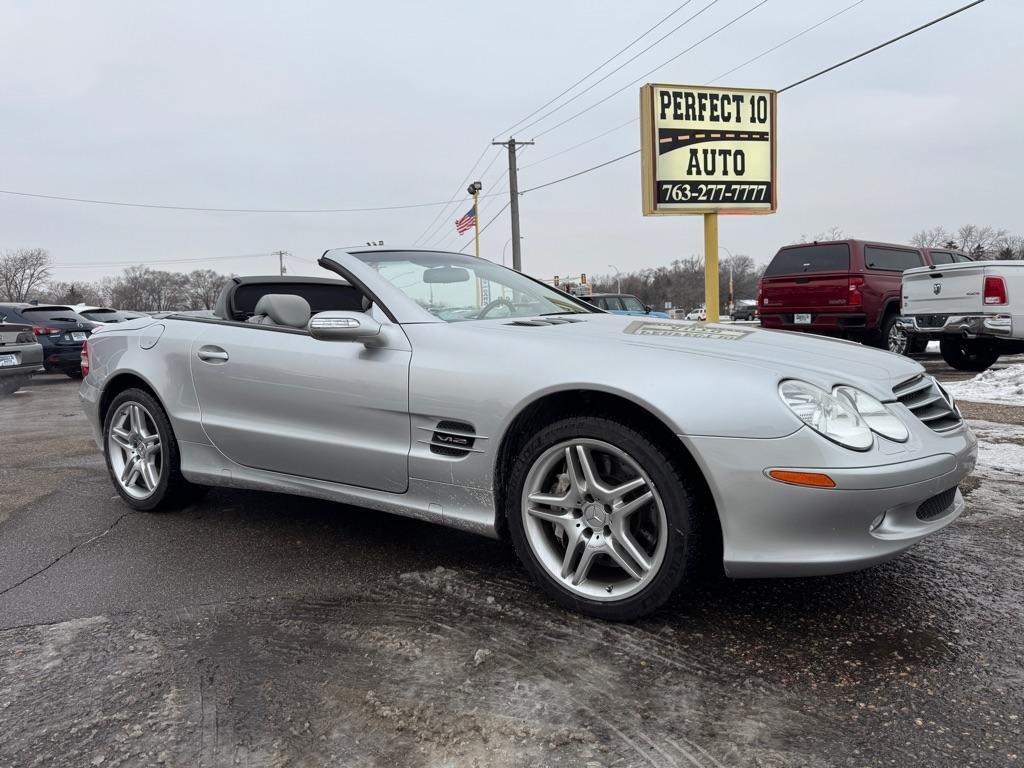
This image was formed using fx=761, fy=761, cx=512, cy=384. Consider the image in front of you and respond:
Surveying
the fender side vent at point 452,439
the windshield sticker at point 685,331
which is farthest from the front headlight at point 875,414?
the fender side vent at point 452,439

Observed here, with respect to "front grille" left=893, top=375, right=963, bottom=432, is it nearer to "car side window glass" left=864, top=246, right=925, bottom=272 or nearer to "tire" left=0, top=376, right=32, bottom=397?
"car side window glass" left=864, top=246, right=925, bottom=272

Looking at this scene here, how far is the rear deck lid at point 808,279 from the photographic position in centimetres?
1189

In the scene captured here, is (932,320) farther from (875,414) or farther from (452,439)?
(452,439)

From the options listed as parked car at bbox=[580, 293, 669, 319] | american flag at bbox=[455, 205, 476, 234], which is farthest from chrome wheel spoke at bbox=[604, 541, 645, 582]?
american flag at bbox=[455, 205, 476, 234]

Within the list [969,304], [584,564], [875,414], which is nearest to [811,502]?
[875,414]

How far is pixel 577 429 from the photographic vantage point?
2584 mm

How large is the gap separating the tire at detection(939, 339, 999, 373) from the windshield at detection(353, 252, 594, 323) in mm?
9828

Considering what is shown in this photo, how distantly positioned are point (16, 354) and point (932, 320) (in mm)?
12511

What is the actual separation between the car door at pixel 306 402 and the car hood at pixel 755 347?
57cm

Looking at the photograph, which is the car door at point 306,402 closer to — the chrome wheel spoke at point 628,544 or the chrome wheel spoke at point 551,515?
the chrome wheel spoke at point 551,515

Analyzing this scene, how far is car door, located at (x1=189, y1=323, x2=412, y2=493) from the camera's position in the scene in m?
3.05

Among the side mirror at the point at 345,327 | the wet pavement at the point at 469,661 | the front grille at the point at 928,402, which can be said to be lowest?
the wet pavement at the point at 469,661

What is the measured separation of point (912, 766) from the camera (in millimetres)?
1754

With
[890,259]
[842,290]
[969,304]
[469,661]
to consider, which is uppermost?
[890,259]
